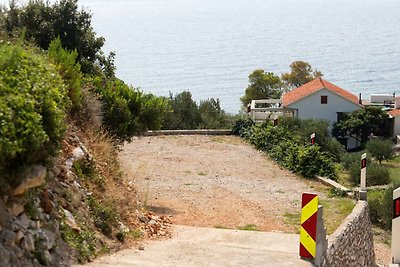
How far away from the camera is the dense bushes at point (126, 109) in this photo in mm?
16188

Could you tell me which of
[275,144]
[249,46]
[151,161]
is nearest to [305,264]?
[151,161]

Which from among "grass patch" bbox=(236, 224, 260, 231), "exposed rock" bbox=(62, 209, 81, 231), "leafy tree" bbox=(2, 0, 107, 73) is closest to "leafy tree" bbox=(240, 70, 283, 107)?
"leafy tree" bbox=(2, 0, 107, 73)

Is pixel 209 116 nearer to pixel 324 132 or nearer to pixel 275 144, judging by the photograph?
pixel 324 132

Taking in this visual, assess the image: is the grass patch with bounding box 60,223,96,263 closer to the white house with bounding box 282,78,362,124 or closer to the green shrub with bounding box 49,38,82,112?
the green shrub with bounding box 49,38,82,112

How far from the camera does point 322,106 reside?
49.1 meters

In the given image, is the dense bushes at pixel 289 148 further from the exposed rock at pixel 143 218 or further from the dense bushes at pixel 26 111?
the dense bushes at pixel 26 111

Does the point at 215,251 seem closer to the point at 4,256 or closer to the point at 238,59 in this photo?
the point at 4,256

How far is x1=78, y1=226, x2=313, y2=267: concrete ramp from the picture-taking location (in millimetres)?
9096

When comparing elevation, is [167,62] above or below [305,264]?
above

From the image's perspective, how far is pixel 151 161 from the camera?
23.1 m

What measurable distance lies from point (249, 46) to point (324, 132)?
103m

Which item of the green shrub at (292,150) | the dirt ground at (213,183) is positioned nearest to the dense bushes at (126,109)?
the dirt ground at (213,183)

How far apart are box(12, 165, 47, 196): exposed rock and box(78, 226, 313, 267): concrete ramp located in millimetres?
1312

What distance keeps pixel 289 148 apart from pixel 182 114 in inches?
424
